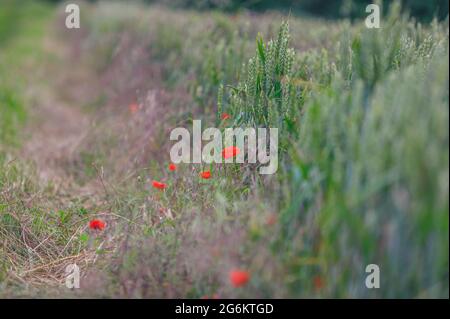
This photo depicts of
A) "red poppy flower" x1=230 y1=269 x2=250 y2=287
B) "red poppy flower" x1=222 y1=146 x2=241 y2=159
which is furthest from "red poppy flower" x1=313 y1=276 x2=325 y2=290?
"red poppy flower" x1=222 y1=146 x2=241 y2=159

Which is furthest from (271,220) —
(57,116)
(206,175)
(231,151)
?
(57,116)

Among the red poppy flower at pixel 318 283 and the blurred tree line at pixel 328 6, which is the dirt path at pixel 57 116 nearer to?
the blurred tree line at pixel 328 6

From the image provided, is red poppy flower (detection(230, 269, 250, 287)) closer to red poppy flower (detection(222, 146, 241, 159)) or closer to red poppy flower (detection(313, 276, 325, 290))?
red poppy flower (detection(313, 276, 325, 290))

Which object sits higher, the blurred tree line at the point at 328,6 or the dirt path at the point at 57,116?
the blurred tree line at the point at 328,6

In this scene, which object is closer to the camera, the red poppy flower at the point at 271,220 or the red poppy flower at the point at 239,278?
the red poppy flower at the point at 239,278

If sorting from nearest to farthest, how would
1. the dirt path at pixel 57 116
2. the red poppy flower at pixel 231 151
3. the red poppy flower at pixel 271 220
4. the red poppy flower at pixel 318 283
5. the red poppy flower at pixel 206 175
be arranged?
→ 1. the red poppy flower at pixel 318 283
2. the red poppy flower at pixel 271 220
3. the red poppy flower at pixel 231 151
4. the red poppy flower at pixel 206 175
5. the dirt path at pixel 57 116

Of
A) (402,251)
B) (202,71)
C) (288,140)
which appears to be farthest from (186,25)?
(402,251)

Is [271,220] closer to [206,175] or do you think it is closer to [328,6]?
[206,175]

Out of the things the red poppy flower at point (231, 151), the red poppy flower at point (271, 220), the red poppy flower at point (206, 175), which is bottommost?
the red poppy flower at point (271, 220)

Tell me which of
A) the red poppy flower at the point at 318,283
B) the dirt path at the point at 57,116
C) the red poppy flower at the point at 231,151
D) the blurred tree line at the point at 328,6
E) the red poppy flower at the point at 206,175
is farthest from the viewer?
the blurred tree line at the point at 328,6

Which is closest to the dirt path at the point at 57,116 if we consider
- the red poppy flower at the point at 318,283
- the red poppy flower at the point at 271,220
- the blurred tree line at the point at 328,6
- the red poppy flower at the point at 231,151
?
the red poppy flower at the point at 231,151

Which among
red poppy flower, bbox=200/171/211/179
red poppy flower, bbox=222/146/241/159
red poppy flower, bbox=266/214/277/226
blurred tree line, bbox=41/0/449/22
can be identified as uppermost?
blurred tree line, bbox=41/0/449/22

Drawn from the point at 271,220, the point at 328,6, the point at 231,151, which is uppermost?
the point at 328,6

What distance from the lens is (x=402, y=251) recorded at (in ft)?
7.87
